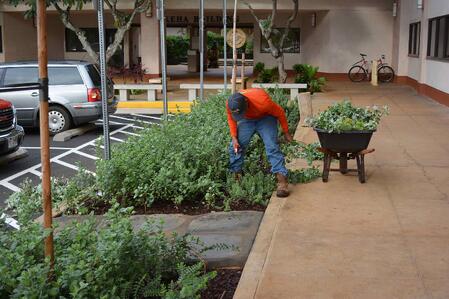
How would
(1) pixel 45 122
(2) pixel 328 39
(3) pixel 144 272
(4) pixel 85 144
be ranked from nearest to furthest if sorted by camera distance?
(1) pixel 45 122 → (3) pixel 144 272 → (4) pixel 85 144 → (2) pixel 328 39

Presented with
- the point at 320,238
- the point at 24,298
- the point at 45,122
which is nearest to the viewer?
the point at 24,298

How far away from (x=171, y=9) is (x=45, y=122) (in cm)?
2234

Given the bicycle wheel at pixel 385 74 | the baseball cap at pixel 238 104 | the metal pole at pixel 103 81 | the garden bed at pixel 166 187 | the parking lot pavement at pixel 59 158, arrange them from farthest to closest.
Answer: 1. the bicycle wheel at pixel 385 74
2. the parking lot pavement at pixel 59 158
3. the metal pole at pixel 103 81
4. the baseball cap at pixel 238 104
5. the garden bed at pixel 166 187

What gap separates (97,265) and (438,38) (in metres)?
15.9

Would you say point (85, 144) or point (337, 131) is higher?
point (337, 131)

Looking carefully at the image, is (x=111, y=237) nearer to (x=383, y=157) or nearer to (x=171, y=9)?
(x=383, y=157)

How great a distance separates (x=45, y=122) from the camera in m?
3.59

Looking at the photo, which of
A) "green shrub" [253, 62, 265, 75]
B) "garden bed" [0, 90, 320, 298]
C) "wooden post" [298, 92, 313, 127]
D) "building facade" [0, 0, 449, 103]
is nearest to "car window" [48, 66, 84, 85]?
"wooden post" [298, 92, 313, 127]

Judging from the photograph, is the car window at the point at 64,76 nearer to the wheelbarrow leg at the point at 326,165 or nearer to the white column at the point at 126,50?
the wheelbarrow leg at the point at 326,165

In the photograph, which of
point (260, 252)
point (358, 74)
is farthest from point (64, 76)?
point (358, 74)

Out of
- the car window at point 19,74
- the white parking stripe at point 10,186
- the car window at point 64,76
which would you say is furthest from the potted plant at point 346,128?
the car window at point 19,74

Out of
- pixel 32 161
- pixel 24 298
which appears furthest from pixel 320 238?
pixel 32 161

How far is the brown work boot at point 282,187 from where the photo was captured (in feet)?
22.0

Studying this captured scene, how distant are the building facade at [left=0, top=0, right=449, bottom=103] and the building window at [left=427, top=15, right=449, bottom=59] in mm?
32
